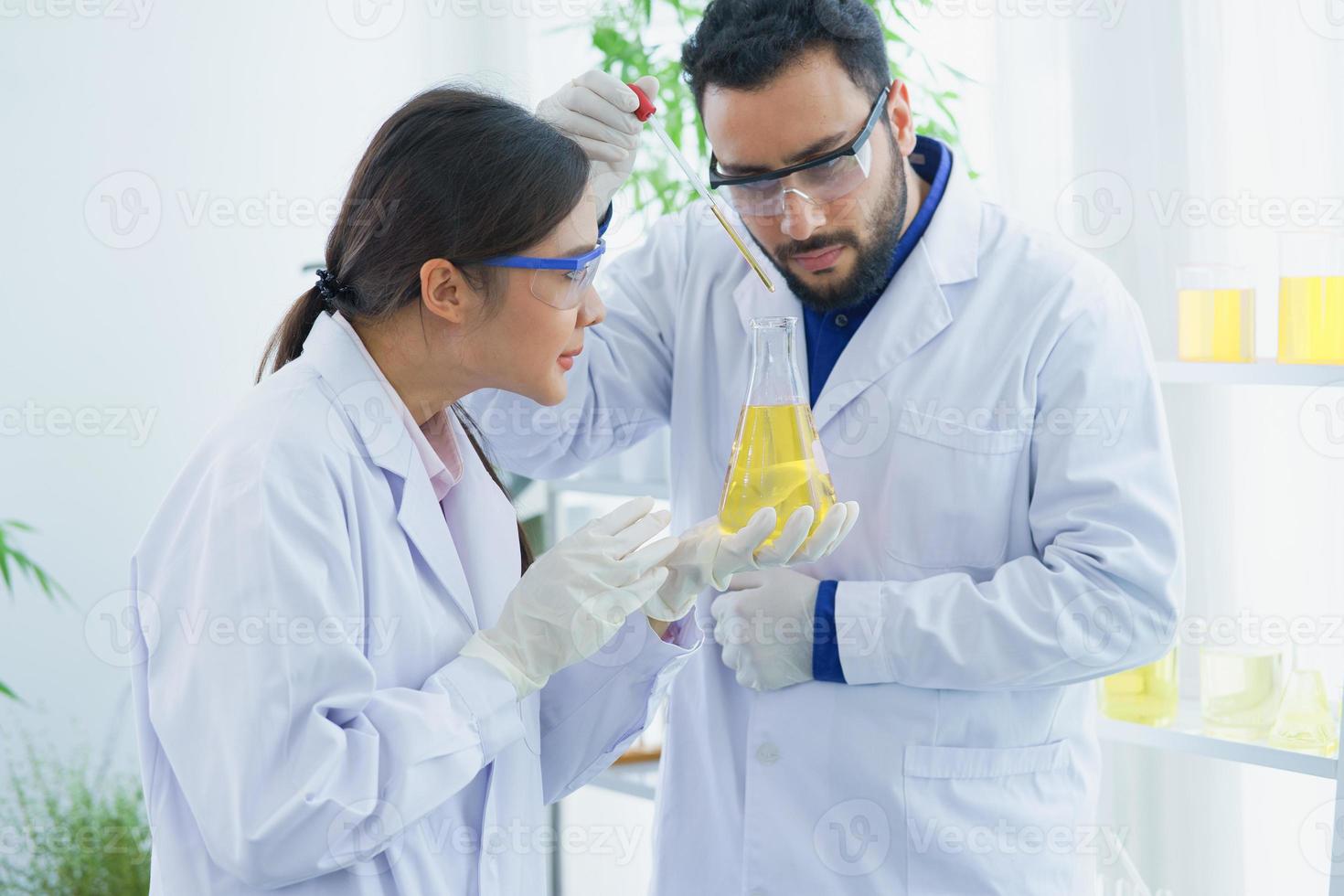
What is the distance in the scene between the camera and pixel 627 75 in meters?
2.34

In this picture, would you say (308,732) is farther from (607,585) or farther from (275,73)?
(275,73)

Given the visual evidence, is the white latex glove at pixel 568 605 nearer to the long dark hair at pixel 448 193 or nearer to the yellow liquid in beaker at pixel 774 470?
the yellow liquid in beaker at pixel 774 470

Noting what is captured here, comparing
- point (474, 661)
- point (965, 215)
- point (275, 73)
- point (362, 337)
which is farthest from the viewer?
point (275, 73)

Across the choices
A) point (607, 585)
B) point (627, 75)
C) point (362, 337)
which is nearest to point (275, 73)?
point (627, 75)

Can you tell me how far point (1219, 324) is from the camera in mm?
1737

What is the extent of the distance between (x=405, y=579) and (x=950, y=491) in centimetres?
70

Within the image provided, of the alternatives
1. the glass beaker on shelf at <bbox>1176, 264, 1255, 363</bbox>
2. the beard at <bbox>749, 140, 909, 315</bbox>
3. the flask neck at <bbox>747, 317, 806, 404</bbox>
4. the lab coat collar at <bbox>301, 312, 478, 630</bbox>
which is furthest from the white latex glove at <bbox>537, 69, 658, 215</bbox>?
the glass beaker on shelf at <bbox>1176, 264, 1255, 363</bbox>

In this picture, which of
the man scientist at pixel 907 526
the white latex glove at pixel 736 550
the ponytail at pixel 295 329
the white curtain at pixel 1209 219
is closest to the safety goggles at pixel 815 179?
the man scientist at pixel 907 526

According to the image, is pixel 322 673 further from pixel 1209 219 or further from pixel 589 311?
pixel 1209 219

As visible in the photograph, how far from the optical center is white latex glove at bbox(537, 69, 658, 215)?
1543mm

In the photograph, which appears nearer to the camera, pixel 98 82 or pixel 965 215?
pixel 965 215

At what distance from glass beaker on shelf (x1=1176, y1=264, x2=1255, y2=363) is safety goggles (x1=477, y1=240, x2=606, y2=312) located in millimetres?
942

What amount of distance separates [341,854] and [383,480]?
1.19ft

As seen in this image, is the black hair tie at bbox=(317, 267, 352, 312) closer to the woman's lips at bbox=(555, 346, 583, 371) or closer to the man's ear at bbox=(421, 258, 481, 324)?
the man's ear at bbox=(421, 258, 481, 324)
